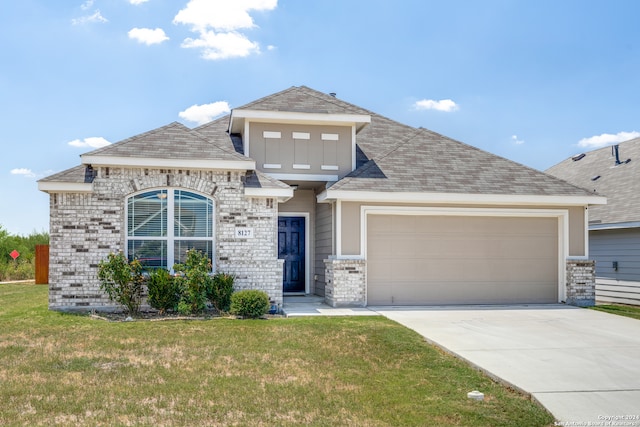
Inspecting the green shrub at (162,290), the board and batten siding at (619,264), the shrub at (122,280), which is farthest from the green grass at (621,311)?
the shrub at (122,280)

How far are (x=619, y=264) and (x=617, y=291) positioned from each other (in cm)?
78

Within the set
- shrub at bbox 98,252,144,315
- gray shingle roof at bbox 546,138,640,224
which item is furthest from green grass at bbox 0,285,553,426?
gray shingle roof at bbox 546,138,640,224

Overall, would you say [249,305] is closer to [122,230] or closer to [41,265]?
[122,230]

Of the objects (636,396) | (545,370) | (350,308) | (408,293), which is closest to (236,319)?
(350,308)

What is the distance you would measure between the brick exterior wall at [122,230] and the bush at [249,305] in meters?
1.15

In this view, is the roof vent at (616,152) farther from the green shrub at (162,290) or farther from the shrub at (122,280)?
the shrub at (122,280)

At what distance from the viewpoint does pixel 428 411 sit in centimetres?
Result: 616

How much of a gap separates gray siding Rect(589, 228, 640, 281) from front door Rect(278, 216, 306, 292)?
28.5ft

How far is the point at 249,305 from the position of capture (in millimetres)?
11844

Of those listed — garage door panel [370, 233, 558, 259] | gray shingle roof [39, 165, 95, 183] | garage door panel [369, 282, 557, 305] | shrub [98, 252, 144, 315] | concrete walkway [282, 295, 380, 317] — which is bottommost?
concrete walkway [282, 295, 380, 317]

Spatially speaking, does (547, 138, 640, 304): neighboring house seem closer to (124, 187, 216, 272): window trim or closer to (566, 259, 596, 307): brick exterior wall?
(566, 259, 596, 307): brick exterior wall

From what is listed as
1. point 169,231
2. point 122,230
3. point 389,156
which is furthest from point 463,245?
point 122,230

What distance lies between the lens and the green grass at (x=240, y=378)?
236 inches

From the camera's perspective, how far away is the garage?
14.5 metres
